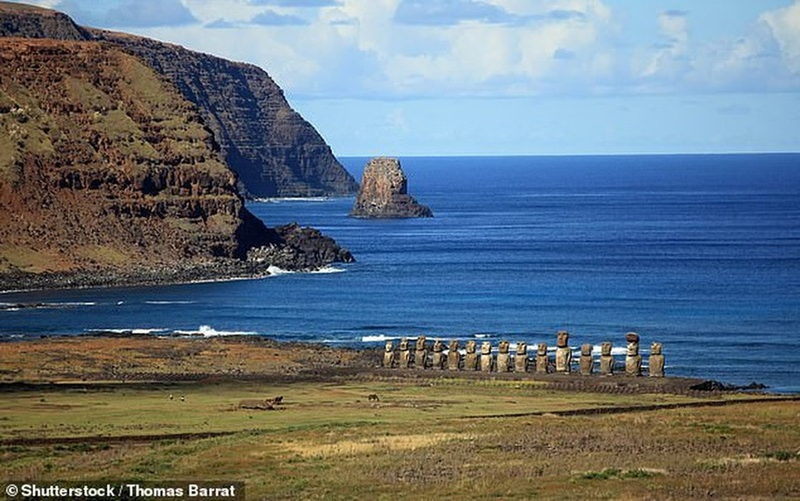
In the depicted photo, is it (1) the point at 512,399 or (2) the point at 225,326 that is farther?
(2) the point at 225,326

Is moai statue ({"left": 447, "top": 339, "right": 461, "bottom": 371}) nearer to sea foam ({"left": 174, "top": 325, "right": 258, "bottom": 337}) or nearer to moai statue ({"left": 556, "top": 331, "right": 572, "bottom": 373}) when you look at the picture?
moai statue ({"left": 556, "top": 331, "right": 572, "bottom": 373})

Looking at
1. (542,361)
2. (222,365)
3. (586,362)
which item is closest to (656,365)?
(586,362)

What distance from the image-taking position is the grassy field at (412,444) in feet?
139

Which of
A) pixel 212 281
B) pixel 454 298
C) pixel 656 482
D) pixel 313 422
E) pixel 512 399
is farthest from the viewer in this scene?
pixel 212 281

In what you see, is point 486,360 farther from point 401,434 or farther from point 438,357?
point 401,434

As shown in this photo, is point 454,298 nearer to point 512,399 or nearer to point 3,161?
point 3,161

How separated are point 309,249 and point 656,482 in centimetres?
13693

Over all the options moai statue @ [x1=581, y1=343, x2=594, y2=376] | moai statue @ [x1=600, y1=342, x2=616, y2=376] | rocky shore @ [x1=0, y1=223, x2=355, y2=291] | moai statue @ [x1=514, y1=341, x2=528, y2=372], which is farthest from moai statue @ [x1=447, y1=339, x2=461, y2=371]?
rocky shore @ [x1=0, y1=223, x2=355, y2=291]

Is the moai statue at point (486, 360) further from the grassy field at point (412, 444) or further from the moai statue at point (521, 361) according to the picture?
the grassy field at point (412, 444)

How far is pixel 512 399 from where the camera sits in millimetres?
69000

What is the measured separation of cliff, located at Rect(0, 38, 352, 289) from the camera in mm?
157625

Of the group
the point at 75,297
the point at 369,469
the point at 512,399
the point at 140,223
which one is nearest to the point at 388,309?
the point at 75,297

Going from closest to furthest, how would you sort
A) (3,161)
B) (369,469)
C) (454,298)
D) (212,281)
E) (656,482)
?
(656,482)
(369,469)
(454,298)
(212,281)
(3,161)

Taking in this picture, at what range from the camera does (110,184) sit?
6698 inches
